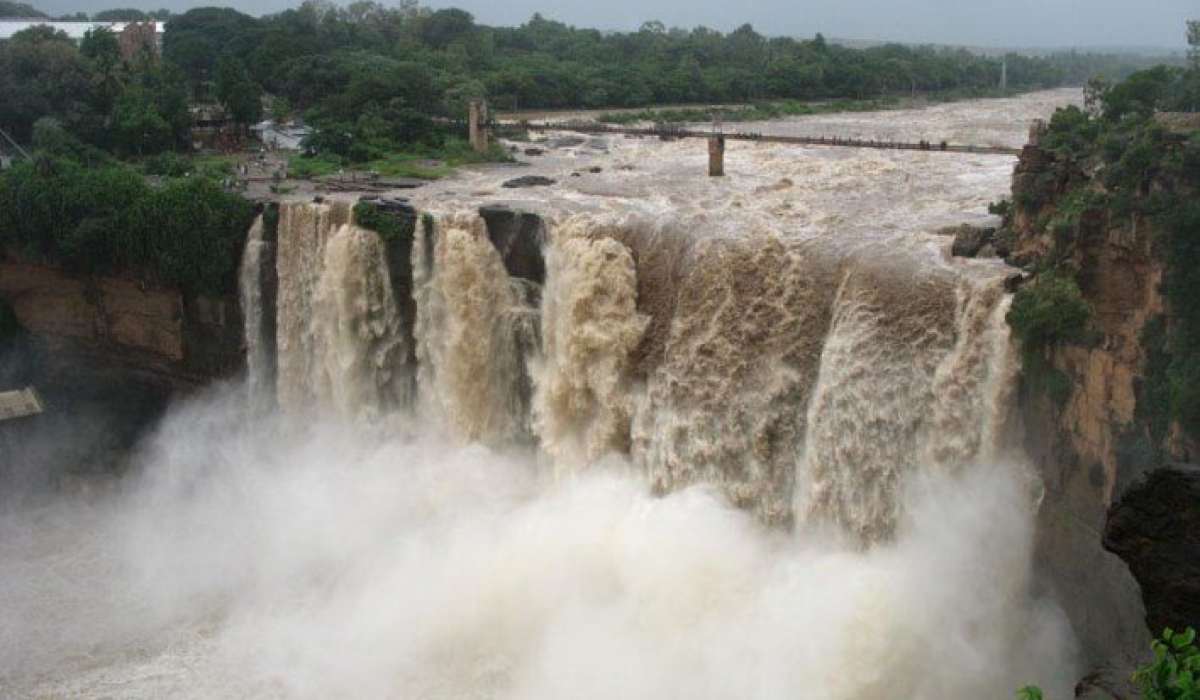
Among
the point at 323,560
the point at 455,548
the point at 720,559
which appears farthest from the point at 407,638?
the point at 720,559

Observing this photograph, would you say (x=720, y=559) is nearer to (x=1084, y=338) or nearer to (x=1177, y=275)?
(x=1084, y=338)

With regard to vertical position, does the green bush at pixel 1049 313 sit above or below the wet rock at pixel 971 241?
below

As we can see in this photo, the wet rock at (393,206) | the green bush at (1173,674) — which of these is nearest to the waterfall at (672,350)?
the wet rock at (393,206)

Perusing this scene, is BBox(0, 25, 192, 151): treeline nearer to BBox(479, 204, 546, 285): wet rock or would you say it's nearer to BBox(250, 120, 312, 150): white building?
BBox(250, 120, 312, 150): white building

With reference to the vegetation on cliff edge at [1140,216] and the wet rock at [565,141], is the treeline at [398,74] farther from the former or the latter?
the vegetation on cliff edge at [1140,216]

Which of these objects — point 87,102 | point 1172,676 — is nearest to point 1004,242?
point 1172,676

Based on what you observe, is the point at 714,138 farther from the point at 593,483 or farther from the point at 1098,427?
the point at 1098,427

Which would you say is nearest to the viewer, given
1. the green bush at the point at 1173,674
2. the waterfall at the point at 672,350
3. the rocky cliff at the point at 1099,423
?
the green bush at the point at 1173,674

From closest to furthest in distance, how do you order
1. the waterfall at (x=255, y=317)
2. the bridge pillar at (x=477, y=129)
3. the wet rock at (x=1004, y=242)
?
the wet rock at (x=1004, y=242) → the waterfall at (x=255, y=317) → the bridge pillar at (x=477, y=129)
